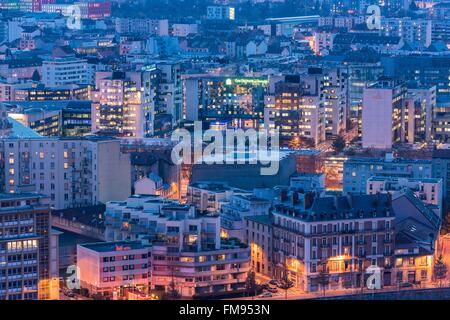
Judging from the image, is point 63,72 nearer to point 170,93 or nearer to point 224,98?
point 224,98

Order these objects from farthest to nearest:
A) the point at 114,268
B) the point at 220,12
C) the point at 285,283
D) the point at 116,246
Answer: the point at 220,12
the point at 285,283
the point at 116,246
the point at 114,268

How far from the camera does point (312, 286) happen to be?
23.6 ft

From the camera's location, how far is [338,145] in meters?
13.8

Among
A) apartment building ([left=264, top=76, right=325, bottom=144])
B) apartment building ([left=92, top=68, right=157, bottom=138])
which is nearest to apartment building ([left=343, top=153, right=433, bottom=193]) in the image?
apartment building ([left=264, top=76, right=325, bottom=144])

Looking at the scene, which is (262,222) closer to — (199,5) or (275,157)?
(275,157)

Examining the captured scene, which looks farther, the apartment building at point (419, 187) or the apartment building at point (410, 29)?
the apartment building at point (410, 29)

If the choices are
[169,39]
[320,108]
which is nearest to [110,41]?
[169,39]

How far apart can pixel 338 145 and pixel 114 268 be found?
286 inches

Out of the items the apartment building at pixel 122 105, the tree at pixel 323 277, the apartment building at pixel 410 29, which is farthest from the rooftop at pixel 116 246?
the apartment building at pixel 410 29

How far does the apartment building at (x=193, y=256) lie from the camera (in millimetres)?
6945

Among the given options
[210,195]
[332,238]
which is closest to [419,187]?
[210,195]

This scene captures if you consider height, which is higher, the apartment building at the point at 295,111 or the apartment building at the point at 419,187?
the apartment building at the point at 295,111

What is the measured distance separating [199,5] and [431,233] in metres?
24.0

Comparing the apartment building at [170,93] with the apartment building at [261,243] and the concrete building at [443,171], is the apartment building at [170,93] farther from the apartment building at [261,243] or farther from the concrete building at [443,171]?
the apartment building at [261,243]
